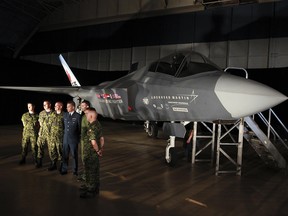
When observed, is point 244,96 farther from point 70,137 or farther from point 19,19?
point 19,19

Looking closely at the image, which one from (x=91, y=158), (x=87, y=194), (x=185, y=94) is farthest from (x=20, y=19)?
(x=87, y=194)

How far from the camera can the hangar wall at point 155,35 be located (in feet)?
58.6

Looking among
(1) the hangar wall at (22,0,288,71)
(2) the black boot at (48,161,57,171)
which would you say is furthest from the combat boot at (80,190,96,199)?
(1) the hangar wall at (22,0,288,71)

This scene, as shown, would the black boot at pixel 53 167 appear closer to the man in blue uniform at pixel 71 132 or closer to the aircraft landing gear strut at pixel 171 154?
the man in blue uniform at pixel 71 132

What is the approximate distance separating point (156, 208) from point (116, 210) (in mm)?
682

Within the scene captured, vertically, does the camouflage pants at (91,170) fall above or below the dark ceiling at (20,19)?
below

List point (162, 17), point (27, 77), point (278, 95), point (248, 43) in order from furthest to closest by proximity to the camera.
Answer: point (162, 17), point (27, 77), point (248, 43), point (278, 95)

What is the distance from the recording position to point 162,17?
2209cm

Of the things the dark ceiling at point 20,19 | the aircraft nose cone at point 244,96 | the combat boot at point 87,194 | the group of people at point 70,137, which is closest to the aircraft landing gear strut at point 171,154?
the aircraft nose cone at point 244,96

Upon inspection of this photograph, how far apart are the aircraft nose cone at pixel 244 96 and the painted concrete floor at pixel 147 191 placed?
5.67 ft

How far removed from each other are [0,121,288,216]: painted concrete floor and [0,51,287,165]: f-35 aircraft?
132 centimetres

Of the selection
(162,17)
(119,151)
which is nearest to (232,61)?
(162,17)

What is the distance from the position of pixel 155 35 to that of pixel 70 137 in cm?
1694

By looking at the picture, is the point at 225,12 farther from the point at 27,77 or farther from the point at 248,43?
the point at 27,77
